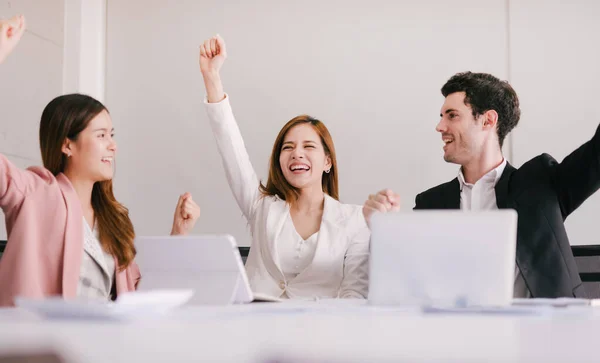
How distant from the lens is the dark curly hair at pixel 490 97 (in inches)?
126

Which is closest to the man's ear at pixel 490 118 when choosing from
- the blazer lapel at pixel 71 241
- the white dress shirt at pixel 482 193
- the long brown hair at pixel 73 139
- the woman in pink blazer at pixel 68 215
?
the white dress shirt at pixel 482 193

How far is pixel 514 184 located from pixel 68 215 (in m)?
1.60

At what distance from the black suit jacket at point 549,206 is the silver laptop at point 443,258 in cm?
104

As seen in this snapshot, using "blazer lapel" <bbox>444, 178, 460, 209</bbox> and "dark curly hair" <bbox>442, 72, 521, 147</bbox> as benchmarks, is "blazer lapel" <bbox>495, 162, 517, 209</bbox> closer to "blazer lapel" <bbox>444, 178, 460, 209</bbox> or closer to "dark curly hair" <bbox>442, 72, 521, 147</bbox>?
"blazer lapel" <bbox>444, 178, 460, 209</bbox>

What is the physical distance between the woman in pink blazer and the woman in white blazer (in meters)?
0.40

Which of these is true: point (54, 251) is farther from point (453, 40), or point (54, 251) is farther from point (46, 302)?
point (453, 40)

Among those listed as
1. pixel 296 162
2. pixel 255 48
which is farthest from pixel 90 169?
pixel 255 48

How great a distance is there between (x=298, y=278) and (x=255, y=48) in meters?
1.43

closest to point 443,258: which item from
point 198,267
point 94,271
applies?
point 198,267

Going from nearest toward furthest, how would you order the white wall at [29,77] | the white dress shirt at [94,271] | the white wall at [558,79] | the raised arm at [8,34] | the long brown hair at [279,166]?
the raised arm at [8,34] < the white dress shirt at [94,271] < the long brown hair at [279,166] < the white wall at [29,77] < the white wall at [558,79]

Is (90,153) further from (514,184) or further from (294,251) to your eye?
(514,184)

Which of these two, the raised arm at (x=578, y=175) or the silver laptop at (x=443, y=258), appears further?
the raised arm at (x=578, y=175)

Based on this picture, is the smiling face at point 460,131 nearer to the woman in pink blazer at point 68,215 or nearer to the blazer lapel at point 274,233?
the blazer lapel at point 274,233

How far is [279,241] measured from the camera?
2928 millimetres
